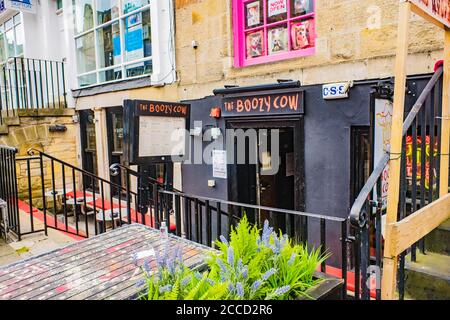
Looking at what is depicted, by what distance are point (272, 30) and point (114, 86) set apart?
3959 millimetres

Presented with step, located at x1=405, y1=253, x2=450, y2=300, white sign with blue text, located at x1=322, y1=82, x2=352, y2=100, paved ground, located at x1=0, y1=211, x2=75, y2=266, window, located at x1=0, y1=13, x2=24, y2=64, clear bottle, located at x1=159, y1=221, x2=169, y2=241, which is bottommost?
paved ground, located at x1=0, y1=211, x2=75, y2=266

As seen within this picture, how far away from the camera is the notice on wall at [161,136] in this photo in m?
4.10

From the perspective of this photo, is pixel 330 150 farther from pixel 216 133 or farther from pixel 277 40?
pixel 216 133

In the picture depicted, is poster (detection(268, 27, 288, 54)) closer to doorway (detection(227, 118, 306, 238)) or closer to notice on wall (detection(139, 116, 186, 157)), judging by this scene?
doorway (detection(227, 118, 306, 238))

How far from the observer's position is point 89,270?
2584mm

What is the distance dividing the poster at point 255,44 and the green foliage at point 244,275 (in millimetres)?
3979

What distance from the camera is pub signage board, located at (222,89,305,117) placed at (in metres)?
5.11

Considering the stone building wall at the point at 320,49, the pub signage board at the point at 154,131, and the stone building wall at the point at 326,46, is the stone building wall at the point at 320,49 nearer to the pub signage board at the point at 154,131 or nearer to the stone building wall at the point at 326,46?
the stone building wall at the point at 326,46

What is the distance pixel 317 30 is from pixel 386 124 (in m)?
2.05

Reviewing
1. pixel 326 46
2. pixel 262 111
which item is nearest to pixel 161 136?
pixel 262 111

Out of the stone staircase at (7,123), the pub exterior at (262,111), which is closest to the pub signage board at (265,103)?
the pub exterior at (262,111)

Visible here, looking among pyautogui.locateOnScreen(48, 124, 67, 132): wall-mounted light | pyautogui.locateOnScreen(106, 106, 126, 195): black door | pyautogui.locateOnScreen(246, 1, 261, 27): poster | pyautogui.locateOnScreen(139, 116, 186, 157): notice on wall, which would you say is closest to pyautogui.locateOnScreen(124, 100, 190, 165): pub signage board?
pyautogui.locateOnScreen(139, 116, 186, 157): notice on wall

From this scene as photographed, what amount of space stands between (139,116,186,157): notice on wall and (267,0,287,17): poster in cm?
223

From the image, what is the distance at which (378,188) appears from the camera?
249 cm
